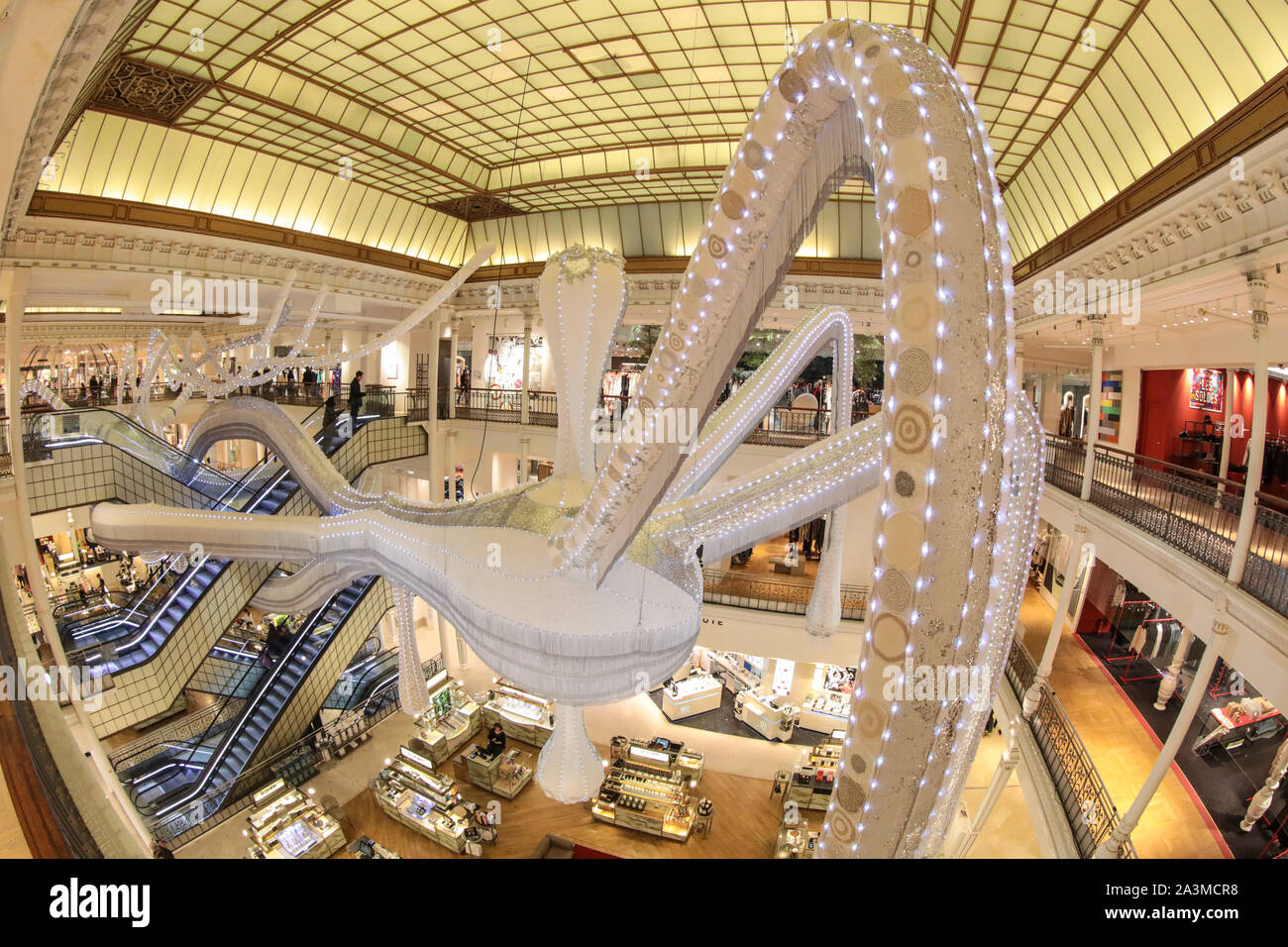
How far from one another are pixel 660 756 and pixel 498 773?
2753 mm

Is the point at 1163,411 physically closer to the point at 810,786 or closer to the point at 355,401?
the point at 810,786

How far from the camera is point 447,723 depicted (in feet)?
38.7

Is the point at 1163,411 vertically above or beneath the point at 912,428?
above

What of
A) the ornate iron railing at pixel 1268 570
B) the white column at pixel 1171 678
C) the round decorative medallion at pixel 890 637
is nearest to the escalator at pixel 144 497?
the round decorative medallion at pixel 890 637

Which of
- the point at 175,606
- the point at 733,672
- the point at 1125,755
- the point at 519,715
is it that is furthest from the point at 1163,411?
the point at 175,606

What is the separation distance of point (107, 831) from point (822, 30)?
202 centimetres

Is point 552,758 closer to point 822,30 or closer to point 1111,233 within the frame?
point 822,30

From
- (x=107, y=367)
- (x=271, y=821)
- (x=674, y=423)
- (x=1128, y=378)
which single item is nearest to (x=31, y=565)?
(x=271, y=821)

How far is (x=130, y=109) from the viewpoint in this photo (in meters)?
8.30

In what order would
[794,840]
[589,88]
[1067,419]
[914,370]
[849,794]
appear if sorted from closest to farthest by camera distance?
1. [914,370]
2. [849,794]
3. [589,88]
4. [794,840]
5. [1067,419]

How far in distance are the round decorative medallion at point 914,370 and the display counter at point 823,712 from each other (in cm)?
1356

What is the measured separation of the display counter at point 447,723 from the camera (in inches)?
441

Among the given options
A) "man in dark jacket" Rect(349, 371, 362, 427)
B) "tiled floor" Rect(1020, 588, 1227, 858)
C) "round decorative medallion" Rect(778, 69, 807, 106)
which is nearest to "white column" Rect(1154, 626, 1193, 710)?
"tiled floor" Rect(1020, 588, 1227, 858)

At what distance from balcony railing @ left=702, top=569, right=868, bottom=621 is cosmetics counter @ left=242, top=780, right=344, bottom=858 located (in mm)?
6870
